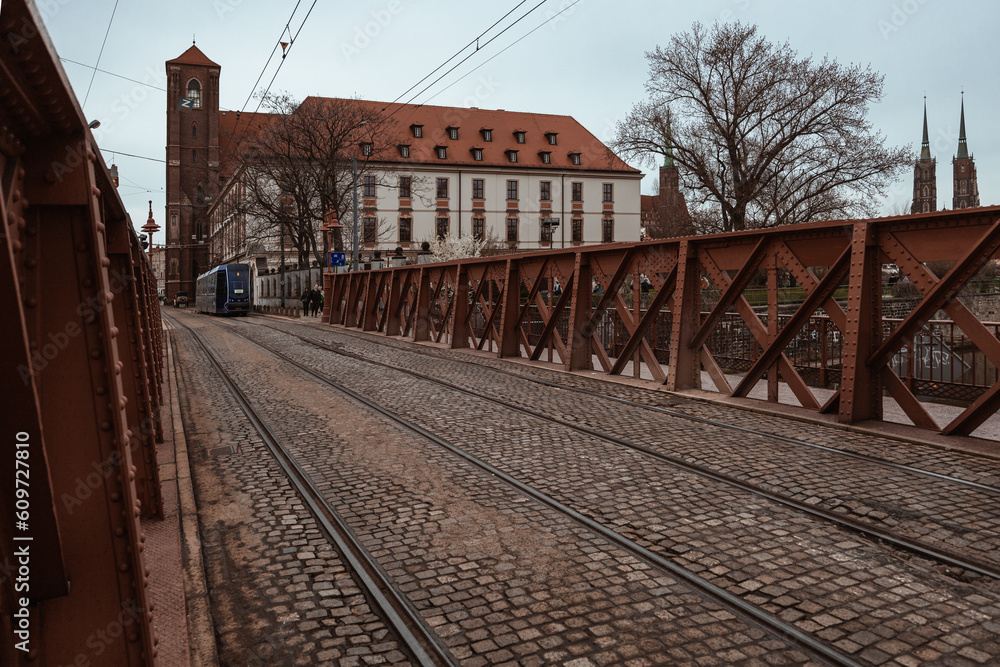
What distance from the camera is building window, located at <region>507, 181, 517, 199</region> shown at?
69.1 metres

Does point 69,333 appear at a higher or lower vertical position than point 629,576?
higher

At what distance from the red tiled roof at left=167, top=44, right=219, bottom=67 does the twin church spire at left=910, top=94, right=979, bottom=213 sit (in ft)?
297

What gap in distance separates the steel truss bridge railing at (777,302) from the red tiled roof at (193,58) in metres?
77.0

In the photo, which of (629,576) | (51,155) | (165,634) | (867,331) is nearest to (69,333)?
(51,155)

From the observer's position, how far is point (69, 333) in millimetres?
2518

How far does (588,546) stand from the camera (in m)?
4.48

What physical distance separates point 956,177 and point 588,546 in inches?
5625

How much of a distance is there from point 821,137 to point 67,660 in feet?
114

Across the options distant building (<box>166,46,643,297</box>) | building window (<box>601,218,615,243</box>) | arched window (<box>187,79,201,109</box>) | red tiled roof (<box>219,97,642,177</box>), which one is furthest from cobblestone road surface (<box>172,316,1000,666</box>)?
arched window (<box>187,79,201,109</box>)

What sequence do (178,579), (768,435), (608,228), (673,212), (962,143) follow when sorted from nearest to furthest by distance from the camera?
(178,579)
(768,435)
(673,212)
(608,228)
(962,143)

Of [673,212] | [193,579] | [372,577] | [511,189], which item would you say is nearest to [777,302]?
[372,577]

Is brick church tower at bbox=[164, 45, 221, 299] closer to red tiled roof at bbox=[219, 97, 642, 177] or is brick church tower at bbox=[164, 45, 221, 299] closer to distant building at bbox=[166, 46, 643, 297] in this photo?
distant building at bbox=[166, 46, 643, 297]

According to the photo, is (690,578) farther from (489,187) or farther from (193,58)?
(193,58)

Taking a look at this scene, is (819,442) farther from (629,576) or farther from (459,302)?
(459,302)
